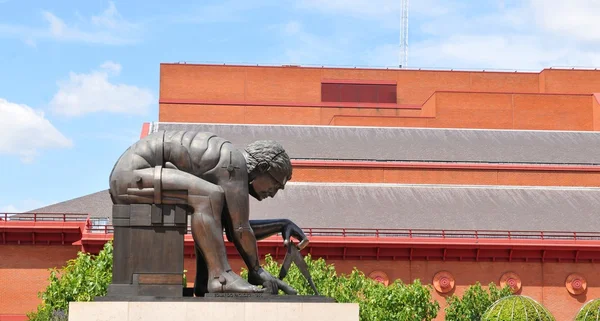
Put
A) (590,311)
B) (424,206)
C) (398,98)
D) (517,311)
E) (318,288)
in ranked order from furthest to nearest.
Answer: (398,98), (424,206), (318,288), (590,311), (517,311)

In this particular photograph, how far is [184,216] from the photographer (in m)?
10.6

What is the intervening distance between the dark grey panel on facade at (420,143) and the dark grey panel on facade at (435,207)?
288cm

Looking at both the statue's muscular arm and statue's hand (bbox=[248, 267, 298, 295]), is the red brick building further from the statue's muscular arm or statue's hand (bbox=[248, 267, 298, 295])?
the statue's muscular arm

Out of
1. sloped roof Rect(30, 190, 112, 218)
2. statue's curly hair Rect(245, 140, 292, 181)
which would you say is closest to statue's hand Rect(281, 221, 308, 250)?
statue's curly hair Rect(245, 140, 292, 181)

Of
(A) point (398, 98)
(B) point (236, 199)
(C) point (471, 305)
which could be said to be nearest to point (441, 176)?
(C) point (471, 305)

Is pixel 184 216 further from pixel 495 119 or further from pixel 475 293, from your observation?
pixel 495 119

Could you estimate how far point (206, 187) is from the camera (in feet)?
34.8

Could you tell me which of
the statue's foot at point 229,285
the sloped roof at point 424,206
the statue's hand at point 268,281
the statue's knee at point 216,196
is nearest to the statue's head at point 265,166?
the statue's knee at point 216,196

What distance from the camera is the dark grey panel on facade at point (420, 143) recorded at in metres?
54.3

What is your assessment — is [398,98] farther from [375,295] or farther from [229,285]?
[229,285]

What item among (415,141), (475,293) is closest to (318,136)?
(415,141)

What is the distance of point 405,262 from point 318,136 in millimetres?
13764

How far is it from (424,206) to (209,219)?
38866 mm

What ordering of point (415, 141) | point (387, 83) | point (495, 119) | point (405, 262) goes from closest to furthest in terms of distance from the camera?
point (405, 262)
point (415, 141)
point (495, 119)
point (387, 83)
